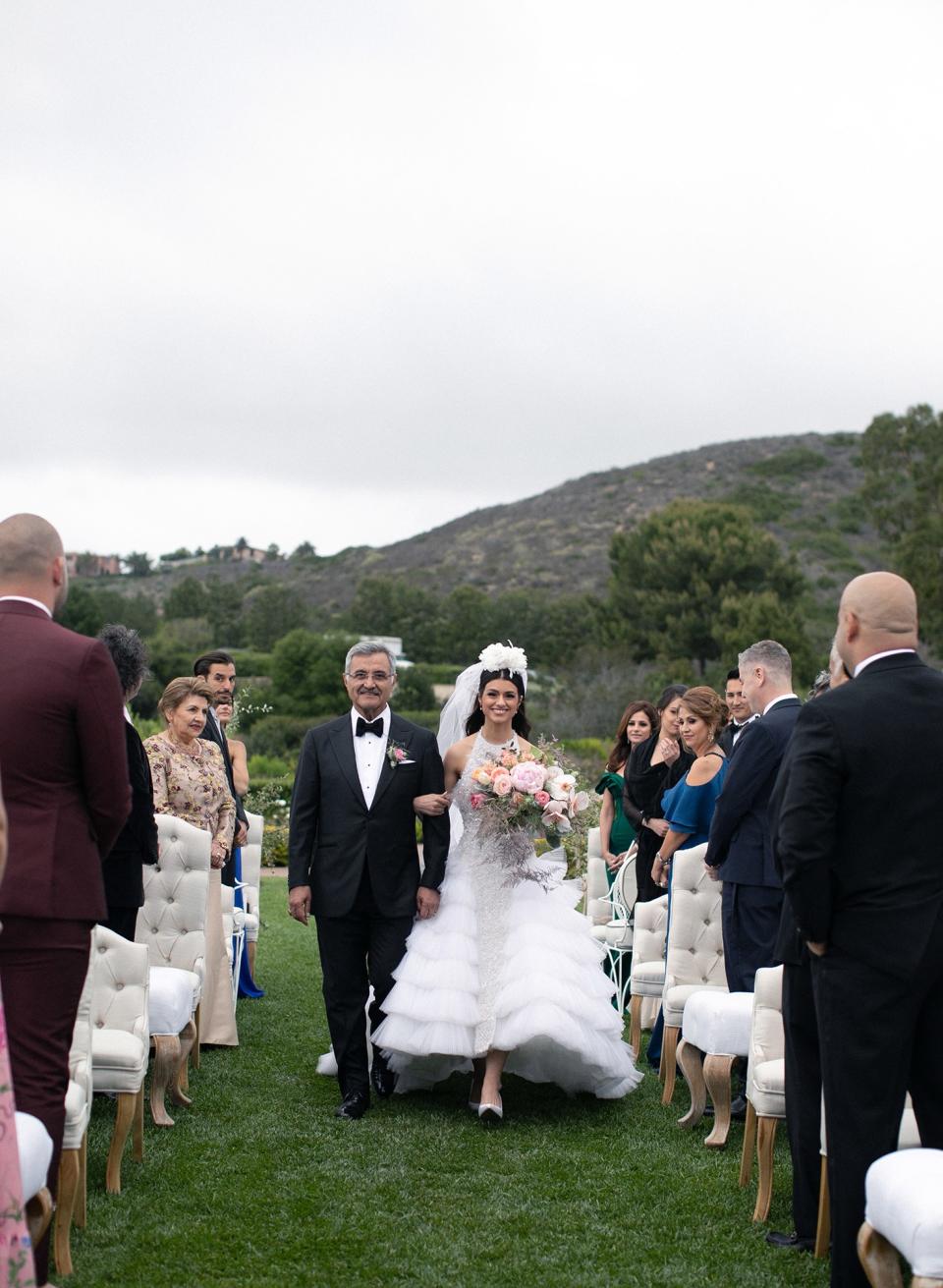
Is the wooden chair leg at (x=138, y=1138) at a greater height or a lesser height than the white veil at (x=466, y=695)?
lesser

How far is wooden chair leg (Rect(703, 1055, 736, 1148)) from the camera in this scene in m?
6.08

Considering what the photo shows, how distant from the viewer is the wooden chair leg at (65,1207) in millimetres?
4570

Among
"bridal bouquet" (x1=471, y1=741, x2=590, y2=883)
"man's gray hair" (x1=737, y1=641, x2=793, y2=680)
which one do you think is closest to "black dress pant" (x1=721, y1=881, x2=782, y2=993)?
"bridal bouquet" (x1=471, y1=741, x2=590, y2=883)

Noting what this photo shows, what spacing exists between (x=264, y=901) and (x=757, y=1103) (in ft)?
38.8

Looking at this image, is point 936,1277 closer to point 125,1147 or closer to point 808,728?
point 808,728

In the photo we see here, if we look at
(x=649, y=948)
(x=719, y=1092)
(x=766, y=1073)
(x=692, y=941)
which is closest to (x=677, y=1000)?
(x=692, y=941)

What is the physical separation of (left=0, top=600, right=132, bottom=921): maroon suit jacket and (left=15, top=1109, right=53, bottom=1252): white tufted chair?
1.92 ft

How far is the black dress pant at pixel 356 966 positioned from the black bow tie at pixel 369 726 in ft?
2.30

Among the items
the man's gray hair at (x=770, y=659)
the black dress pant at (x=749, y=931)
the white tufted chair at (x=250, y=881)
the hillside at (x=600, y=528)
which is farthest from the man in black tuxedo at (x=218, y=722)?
the hillside at (x=600, y=528)

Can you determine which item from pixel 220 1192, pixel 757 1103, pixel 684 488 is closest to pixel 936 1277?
pixel 757 1103

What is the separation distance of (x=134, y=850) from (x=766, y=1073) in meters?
3.02

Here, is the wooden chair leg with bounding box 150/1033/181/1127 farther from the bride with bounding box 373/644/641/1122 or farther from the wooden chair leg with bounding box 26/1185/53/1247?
the wooden chair leg with bounding box 26/1185/53/1247

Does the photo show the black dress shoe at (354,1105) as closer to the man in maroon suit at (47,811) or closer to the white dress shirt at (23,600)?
the man in maroon suit at (47,811)

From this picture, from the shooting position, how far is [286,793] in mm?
23656
